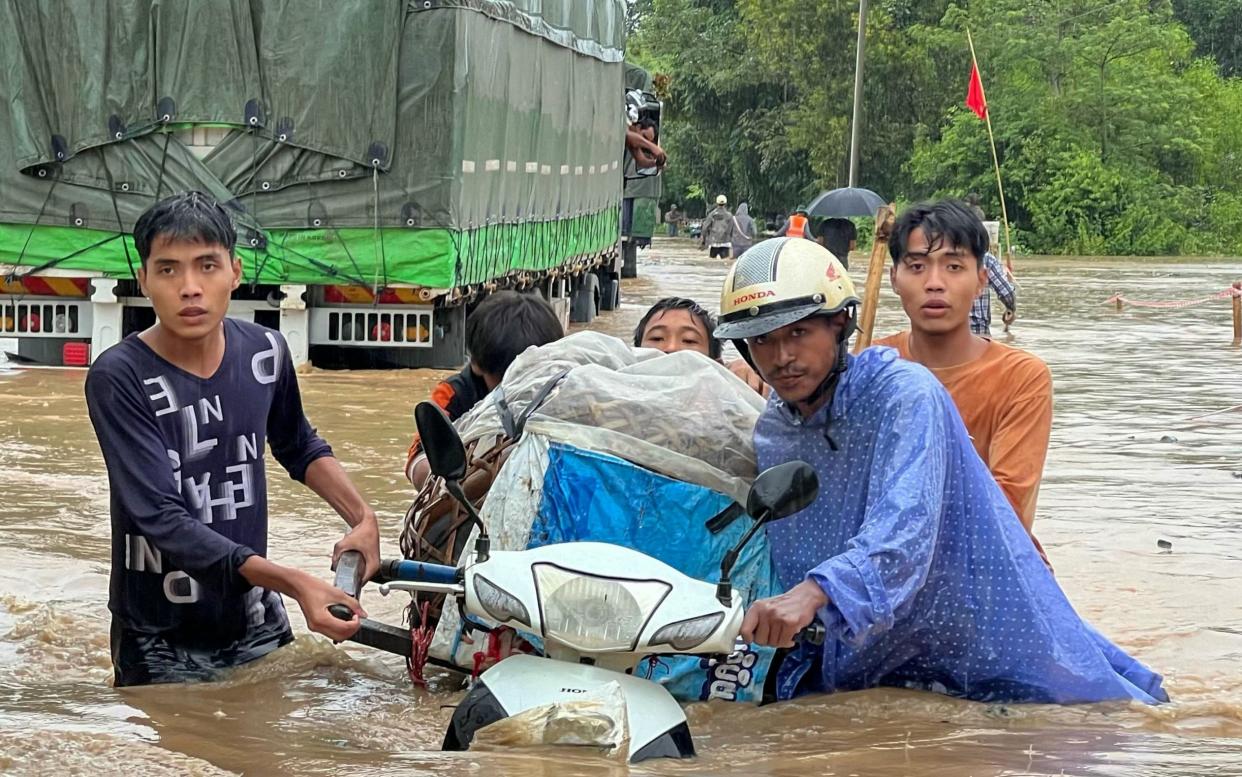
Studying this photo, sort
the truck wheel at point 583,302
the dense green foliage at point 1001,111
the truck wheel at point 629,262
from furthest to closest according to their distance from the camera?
the dense green foliage at point 1001,111 < the truck wheel at point 629,262 < the truck wheel at point 583,302

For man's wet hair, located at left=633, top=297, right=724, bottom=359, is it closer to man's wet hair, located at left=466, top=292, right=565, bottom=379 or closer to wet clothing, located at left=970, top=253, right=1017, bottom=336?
man's wet hair, located at left=466, top=292, right=565, bottom=379

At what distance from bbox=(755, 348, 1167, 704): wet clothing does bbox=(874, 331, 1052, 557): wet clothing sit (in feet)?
Result: 1.61

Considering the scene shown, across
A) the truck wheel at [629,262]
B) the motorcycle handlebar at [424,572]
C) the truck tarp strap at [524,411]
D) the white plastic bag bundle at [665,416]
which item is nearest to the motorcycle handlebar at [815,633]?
the motorcycle handlebar at [424,572]

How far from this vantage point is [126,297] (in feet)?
46.3

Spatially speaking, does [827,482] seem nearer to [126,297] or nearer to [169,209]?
[169,209]

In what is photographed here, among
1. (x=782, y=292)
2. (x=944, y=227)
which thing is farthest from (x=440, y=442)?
(x=944, y=227)

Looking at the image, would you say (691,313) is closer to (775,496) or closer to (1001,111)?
(775,496)

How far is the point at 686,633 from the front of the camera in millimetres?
3561

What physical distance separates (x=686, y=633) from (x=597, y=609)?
174 millimetres

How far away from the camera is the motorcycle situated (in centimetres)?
358

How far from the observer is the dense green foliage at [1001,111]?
51469 millimetres

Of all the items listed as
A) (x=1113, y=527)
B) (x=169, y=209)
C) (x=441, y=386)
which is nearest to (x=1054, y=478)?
(x=1113, y=527)

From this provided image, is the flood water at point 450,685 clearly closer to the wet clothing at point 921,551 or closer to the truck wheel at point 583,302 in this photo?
the wet clothing at point 921,551

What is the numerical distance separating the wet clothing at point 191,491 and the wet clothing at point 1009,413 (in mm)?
1698
